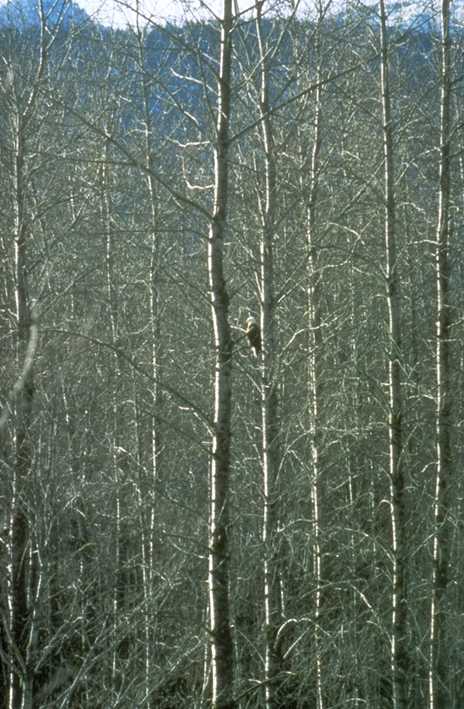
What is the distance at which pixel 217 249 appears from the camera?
5203 millimetres

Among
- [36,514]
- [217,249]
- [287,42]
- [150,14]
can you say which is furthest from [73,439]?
[287,42]

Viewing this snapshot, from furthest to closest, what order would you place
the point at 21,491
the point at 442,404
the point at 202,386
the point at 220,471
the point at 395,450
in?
the point at 202,386, the point at 442,404, the point at 395,450, the point at 220,471, the point at 21,491

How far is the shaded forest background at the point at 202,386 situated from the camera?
5633mm

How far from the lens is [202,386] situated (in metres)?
12.3

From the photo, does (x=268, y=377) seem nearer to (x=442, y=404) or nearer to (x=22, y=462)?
(x=442, y=404)

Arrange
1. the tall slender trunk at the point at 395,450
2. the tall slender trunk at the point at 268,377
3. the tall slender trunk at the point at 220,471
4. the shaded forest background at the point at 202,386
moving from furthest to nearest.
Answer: the tall slender trunk at the point at 395,450
the tall slender trunk at the point at 268,377
the shaded forest background at the point at 202,386
the tall slender trunk at the point at 220,471

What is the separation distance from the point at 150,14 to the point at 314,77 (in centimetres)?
541

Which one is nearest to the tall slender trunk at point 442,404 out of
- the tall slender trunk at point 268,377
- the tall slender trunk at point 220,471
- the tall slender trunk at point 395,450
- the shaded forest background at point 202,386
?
the shaded forest background at point 202,386

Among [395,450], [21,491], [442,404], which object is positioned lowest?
[395,450]

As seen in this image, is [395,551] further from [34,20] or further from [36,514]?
[34,20]

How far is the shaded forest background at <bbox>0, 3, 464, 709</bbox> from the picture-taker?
18.5 ft

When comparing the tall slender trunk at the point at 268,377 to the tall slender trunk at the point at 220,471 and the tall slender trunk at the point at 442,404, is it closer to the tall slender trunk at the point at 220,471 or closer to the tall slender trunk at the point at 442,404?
the tall slender trunk at the point at 442,404

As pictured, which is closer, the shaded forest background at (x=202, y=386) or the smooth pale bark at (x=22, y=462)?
the smooth pale bark at (x=22, y=462)

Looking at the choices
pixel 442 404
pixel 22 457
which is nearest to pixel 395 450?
pixel 442 404
